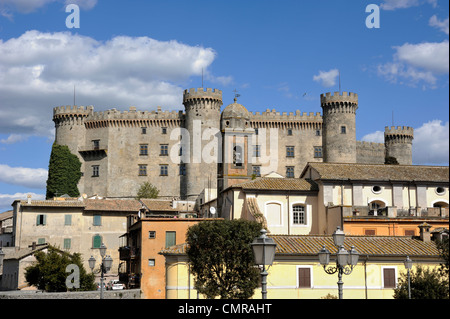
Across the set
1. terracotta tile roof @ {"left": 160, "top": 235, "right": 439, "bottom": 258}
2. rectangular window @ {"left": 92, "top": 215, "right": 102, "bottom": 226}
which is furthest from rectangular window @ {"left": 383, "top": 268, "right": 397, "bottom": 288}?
rectangular window @ {"left": 92, "top": 215, "right": 102, "bottom": 226}

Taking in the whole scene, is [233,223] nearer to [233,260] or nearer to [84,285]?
[233,260]

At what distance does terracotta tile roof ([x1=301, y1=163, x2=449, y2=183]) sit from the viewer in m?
48.3

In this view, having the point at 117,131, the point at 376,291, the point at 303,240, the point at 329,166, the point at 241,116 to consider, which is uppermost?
the point at 117,131

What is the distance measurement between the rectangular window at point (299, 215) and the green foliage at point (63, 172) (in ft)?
140

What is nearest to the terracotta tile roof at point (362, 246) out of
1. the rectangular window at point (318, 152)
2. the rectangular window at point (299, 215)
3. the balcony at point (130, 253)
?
the rectangular window at point (299, 215)

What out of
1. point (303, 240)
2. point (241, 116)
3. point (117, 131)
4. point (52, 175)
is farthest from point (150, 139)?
point (303, 240)

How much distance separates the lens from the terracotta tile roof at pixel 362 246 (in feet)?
107

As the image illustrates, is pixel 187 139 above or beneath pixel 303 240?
above

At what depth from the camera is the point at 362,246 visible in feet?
111

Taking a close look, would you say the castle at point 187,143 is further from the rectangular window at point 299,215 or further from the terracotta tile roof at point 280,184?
the rectangular window at point 299,215

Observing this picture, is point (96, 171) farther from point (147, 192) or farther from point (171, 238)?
point (171, 238)
